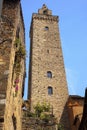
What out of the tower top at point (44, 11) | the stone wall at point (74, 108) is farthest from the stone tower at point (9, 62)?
the tower top at point (44, 11)

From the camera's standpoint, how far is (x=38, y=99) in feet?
95.5

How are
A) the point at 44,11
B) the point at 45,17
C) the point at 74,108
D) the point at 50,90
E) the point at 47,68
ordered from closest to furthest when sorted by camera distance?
the point at 74,108
the point at 50,90
the point at 47,68
the point at 45,17
the point at 44,11

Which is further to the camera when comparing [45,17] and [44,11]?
[44,11]

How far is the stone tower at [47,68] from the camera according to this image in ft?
96.2

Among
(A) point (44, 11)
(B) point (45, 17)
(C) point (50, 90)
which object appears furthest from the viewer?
(A) point (44, 11)

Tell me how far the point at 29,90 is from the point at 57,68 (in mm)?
4465

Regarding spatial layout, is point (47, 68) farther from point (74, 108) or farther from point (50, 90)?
point (74, 108)

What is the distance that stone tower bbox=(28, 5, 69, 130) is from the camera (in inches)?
1155

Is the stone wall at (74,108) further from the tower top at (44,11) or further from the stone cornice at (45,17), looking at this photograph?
the tower top at (44,11)

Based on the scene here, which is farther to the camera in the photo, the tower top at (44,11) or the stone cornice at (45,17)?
the tower top at (44,11)

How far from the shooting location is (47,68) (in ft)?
106

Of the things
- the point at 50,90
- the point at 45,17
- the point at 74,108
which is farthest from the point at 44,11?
the point at 74,108

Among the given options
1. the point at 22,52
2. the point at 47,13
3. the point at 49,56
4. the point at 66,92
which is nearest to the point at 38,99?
the point at 66,92

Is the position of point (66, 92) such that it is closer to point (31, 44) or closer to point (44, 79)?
point (44, 79)
